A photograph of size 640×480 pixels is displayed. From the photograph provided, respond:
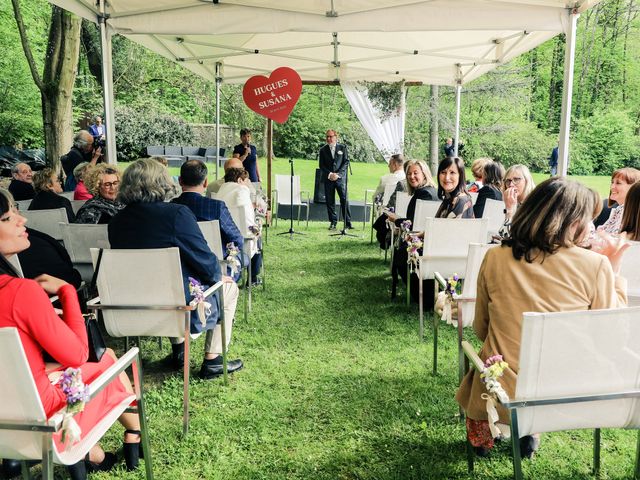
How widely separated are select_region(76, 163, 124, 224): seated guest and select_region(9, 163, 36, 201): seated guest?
236cm

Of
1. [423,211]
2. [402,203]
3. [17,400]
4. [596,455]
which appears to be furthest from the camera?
[402,203]

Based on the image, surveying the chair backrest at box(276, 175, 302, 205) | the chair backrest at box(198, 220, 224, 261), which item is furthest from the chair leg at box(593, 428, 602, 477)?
the chair backrest at box(276, 175, 302, 205)

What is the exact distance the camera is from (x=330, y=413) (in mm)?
3123

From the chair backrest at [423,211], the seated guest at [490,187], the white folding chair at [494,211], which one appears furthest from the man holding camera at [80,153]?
the white folding chair at [494,211]

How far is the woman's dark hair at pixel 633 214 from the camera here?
2976mm

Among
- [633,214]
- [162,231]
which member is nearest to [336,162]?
[162,231]

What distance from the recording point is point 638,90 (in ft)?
96.1

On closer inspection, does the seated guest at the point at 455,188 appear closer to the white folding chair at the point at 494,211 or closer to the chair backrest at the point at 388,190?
the white folding chair at the point at 494,211

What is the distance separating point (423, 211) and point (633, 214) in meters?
2.19

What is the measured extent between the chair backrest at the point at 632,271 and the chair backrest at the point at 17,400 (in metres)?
2.70

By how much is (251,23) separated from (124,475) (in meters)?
3.78

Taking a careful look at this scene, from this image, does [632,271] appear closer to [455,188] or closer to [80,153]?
[455,188]

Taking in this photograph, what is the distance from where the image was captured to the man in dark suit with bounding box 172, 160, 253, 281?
12.5 feet

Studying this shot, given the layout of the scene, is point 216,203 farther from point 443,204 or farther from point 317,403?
point 443,204
